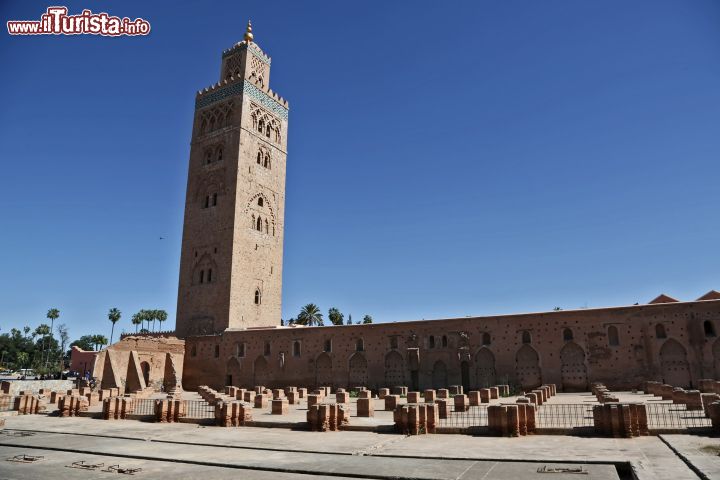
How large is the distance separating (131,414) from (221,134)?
26.7 meters

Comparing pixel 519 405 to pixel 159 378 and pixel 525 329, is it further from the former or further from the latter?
pixel 159 378

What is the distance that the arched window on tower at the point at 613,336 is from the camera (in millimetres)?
24000

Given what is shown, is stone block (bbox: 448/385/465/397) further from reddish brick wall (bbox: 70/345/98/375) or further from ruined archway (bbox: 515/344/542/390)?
reddish brick wall (bbox: 70/345/98/375)

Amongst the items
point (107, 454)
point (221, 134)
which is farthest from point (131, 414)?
point (221, 134)

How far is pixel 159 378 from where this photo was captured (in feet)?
108

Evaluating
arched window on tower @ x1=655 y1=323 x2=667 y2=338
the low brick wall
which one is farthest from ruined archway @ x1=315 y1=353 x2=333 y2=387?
arched window on tower @ x1=655 y1=323 x2=667 y2=338

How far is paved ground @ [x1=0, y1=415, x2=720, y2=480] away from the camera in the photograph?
778cm

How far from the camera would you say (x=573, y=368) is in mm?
24594

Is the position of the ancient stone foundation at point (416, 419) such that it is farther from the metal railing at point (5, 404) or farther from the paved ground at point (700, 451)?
the metal railing at point (5, 404)

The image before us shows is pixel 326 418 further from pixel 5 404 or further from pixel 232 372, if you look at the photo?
pixel 232 372

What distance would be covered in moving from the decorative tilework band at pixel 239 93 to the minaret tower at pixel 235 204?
0.25 ft

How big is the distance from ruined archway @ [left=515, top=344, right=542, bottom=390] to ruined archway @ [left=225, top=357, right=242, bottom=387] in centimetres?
1701

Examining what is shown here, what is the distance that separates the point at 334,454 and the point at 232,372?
82.9ft

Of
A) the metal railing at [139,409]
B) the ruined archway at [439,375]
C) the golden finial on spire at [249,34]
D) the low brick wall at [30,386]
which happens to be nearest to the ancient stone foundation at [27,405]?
the metal railing at [139,409]
